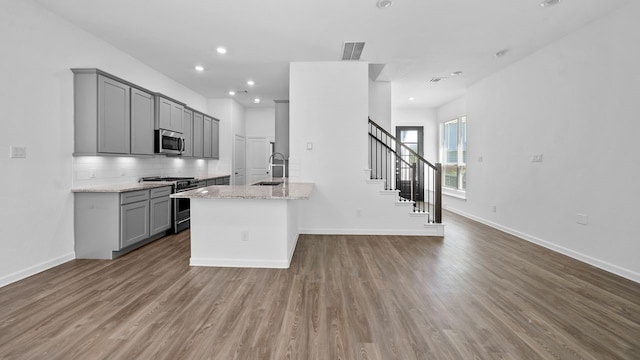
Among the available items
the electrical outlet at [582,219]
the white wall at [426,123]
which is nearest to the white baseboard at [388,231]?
the electrical outlet at [582,219]

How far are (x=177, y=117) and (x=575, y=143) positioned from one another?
634cm

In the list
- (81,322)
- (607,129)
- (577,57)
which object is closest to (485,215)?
(607,129)

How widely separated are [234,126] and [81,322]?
5.88m

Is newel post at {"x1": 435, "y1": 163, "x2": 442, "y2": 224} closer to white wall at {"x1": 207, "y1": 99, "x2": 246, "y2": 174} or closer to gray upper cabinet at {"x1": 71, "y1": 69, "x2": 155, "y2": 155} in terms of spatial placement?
gray upper cabinet at {"x1": 71, "y1": 69, "x2": 155, "y2": 155}

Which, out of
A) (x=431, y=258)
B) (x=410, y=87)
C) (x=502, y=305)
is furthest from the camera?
(x=410, y=87)

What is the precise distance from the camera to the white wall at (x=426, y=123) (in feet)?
27.3

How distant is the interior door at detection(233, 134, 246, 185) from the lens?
747 cm

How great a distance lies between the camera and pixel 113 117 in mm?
3680

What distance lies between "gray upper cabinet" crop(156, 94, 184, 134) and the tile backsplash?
0.73 meters

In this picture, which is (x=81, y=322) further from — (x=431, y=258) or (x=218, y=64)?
(x=218, y=64)

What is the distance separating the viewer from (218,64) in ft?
15.5

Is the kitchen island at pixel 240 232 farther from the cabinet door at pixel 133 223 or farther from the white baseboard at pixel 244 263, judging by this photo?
the cabinet door at pixel 133 223

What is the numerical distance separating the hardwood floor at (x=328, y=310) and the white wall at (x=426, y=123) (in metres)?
5.17

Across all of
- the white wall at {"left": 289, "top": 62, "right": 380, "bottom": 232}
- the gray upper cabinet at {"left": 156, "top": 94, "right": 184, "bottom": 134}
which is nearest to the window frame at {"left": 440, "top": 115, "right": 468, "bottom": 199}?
the white wall at {"left": 289, "top": 62, "right": 380, "bottom": 232}
